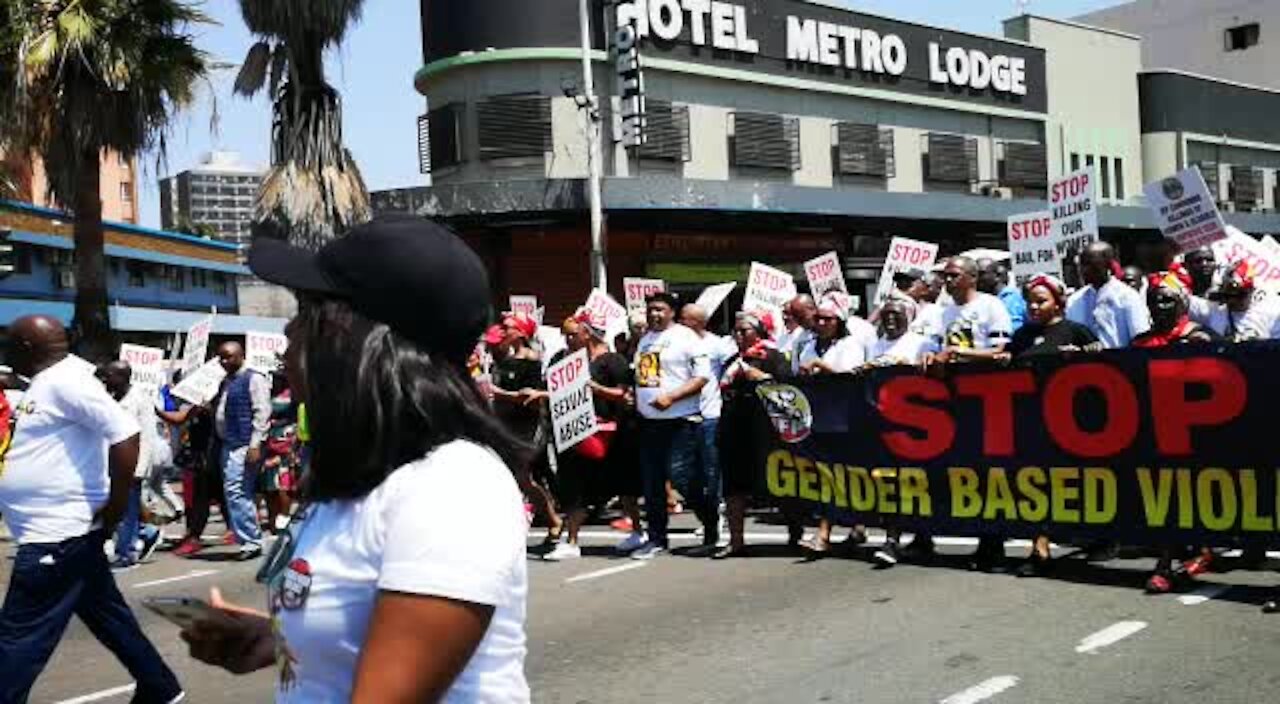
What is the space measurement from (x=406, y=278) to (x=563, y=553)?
8688 mm

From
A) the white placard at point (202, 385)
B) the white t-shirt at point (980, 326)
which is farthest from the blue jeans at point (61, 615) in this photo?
the white placard at point (202, 385)

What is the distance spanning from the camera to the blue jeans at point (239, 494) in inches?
441

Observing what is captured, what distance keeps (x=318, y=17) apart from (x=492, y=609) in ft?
56.1

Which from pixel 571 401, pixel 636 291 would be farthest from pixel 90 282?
pixel 571 401

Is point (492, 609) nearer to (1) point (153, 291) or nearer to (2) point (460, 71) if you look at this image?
(2) point (460, 71)

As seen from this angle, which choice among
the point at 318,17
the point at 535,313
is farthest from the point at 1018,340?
the point at 318,17

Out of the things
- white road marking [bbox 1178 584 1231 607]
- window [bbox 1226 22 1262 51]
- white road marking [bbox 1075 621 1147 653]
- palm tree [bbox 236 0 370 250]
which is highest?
window [bbox 1226 22 1262 51]

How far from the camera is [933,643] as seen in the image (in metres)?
6.52

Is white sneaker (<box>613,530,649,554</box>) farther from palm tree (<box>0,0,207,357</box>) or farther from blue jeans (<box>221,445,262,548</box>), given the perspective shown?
palm tree (<box>0,0,207,357</box>)

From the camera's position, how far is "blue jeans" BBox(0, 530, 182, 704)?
4.81 metres

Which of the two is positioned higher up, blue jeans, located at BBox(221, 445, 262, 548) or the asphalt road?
blue jeans, located at BBox(221, 445, 262, 548)

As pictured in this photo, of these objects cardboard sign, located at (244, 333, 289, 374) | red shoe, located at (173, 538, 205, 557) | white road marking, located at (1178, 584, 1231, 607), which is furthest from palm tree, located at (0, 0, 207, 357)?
white road marking, located at (1178, 584, 1231, 607)

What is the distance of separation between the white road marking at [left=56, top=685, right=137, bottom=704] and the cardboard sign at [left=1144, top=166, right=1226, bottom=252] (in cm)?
950

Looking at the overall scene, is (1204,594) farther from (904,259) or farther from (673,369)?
(904,259)
